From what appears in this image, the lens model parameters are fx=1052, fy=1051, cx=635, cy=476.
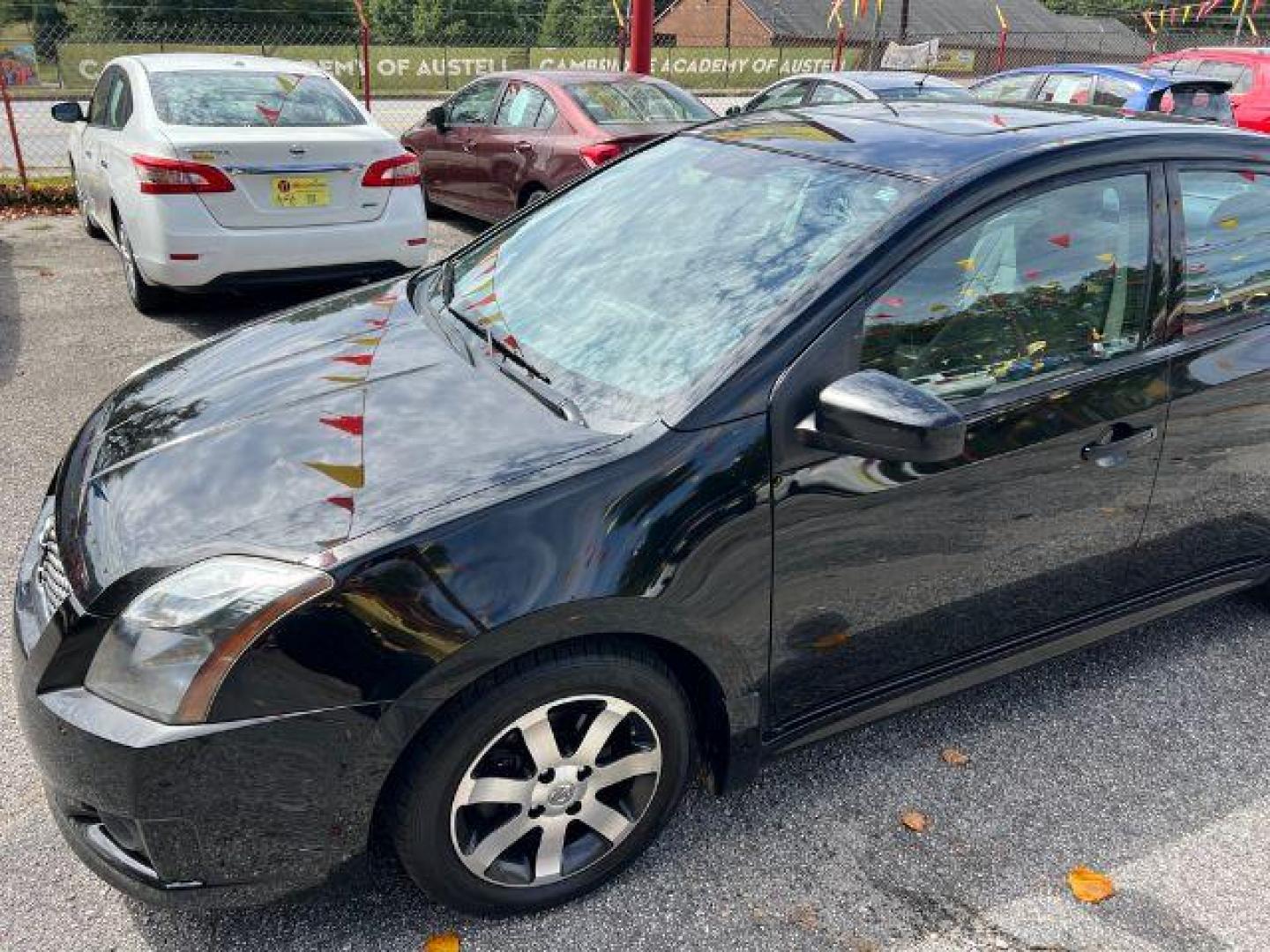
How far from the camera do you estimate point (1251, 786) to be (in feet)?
9.27

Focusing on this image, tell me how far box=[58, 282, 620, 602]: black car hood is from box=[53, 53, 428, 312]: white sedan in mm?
3131

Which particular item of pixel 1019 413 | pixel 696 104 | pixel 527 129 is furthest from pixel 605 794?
pixel 696 104

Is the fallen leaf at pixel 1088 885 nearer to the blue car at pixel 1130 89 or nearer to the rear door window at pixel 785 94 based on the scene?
the blue car at pixel 1130 89

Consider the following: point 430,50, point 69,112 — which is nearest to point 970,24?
point 430,50

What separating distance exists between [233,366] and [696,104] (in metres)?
6.45

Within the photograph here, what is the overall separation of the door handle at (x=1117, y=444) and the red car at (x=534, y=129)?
5125 mm

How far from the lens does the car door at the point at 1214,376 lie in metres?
2.82

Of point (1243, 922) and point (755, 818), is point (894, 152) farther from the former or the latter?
point (1243, 922)

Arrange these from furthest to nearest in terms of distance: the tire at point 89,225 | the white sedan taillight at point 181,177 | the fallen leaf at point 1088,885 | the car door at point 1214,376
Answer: the tire at point 89,225 < the white sedan taillight at point 181,177 < the car door at point 1214,376 < the fallen leaf at point 1088,885

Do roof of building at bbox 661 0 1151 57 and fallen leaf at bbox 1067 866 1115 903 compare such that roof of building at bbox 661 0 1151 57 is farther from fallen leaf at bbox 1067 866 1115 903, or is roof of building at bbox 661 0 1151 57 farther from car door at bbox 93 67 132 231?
fallen leaf at bbox 1067 866 1115 903

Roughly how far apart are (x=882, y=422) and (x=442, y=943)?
143 centimetres

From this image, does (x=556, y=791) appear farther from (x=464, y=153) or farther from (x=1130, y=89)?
(x=1130, y=89)

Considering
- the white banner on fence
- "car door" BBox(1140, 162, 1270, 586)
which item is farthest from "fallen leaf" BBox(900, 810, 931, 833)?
the white banner on fence

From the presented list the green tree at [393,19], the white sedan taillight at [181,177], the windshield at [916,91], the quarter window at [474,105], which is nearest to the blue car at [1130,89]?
the windshield at [916,91]
